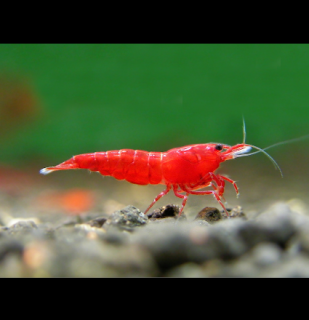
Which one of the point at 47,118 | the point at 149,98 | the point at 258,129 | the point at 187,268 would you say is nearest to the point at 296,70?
the point at 258,129

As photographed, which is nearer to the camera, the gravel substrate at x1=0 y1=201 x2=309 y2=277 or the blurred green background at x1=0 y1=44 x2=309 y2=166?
the gravel substrate at x1=0 y1=201 x2=309 y2=277

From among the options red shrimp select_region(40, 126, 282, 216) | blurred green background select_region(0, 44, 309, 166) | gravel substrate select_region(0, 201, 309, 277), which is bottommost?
gravel substrate select_region(0, 201, 309, 277)

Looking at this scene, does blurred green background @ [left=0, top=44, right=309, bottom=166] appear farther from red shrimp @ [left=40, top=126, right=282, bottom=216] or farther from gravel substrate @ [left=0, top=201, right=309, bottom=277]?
gravel substrate @ [left=0, top=201, right=309, bottom=277]

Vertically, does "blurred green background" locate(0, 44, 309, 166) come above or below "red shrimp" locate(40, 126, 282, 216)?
above

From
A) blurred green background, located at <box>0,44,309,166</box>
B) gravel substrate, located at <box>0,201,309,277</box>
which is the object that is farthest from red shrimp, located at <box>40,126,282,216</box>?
gravel substrate, located at <box>0,201,309,277</box>

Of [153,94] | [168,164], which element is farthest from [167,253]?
[153,94]

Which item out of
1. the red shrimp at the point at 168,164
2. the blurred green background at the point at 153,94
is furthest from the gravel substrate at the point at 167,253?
the blurred green background at the point at 153,94

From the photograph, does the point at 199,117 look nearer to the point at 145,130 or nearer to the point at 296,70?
the point at 145,130
